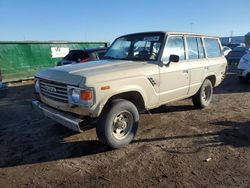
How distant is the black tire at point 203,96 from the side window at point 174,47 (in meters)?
1.36

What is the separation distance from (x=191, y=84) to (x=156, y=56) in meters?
1.41

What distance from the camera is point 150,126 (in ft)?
19.7

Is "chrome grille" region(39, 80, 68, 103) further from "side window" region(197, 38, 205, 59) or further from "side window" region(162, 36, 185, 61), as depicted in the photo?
"side window" region(197, 38, 205, 59)

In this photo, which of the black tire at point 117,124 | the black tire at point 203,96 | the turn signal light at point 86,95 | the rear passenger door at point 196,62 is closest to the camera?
the turn signal light at point 86,95

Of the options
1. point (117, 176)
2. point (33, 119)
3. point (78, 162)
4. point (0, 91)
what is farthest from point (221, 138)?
point (0, 91)

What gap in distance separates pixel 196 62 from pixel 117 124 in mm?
2812

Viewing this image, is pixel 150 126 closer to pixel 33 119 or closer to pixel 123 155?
pixel 123 155

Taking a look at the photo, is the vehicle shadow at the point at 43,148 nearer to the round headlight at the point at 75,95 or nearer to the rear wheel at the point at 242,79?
the round headlight at the point at 75,95

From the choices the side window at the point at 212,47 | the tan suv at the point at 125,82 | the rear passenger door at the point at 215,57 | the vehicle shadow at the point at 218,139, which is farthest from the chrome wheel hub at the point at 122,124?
the side window at the point at 212,47

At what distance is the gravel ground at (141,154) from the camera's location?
380 cm

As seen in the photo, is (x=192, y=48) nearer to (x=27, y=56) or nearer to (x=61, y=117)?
(x=61, y=117)

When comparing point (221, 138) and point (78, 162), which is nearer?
point (78, 162)

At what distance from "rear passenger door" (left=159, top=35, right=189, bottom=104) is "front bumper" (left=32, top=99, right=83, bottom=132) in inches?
77.9

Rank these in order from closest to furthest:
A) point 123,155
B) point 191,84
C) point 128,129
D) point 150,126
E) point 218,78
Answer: point 123,155 → point 128,129 → point 150,126 → point 191,84 → point 218,78
